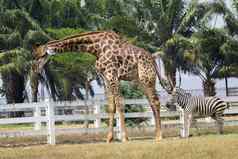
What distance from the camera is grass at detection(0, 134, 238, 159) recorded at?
10.5 metres

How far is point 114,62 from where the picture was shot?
44.9 ft

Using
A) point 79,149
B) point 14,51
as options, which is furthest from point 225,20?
point 79,149

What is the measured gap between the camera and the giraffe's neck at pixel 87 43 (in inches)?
547

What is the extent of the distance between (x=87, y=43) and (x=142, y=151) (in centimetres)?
405

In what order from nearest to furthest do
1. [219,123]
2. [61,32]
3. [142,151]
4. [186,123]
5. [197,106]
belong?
[142,151] → [186,123] → [197,106] → [219,123] → [61,32]

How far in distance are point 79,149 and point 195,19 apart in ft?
74.5

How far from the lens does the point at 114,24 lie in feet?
102

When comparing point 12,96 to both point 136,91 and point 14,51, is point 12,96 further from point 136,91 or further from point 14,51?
point 136,91

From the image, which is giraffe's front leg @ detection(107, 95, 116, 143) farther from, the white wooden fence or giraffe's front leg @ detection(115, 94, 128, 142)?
the white wooden fence

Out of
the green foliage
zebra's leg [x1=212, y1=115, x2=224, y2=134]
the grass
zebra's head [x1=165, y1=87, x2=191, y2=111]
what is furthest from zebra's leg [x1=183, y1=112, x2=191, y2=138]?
the green foliage

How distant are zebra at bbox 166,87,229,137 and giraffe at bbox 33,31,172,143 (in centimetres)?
154

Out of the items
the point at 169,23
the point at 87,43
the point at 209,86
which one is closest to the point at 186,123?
the point at 87,43

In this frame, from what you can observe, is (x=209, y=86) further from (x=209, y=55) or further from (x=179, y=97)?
(x=179, y=97)

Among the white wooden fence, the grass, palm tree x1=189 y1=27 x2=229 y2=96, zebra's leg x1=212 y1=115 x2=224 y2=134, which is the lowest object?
the grass
